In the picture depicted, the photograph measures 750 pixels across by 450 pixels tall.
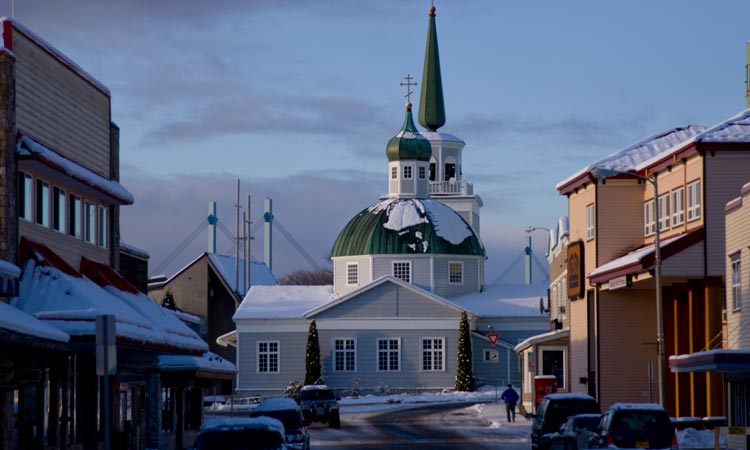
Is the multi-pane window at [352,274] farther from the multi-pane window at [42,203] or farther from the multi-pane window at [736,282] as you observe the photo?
the multi-pane window at [42,203]

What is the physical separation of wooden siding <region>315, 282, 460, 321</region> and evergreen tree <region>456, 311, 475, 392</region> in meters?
2.28

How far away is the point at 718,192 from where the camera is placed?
44.8 m

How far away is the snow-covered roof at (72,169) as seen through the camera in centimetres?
2822

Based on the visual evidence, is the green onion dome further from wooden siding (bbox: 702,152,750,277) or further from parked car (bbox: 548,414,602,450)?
→ parked car (bbox: 548,414,602,450)

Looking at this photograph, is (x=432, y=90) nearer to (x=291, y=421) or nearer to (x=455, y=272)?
(x=455, y=272)

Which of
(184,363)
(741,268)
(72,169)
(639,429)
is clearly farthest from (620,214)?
(72,169)

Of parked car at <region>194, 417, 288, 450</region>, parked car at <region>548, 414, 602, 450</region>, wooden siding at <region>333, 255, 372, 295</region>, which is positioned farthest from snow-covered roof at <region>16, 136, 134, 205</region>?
wooden siding at <region>333, 255, 372, 295</region>

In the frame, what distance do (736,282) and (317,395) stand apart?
2149 centimetres

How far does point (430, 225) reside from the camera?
294 feet

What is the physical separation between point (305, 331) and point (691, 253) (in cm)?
4341

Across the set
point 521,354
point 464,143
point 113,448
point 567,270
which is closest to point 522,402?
point 521,354

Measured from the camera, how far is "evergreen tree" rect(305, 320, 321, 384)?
82.8 m

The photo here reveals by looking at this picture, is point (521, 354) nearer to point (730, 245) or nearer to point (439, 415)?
point (439, 415)

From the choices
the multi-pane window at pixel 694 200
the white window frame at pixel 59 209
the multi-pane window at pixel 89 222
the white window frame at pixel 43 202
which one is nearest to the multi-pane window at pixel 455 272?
the multi-pane window at pixel 694 200
